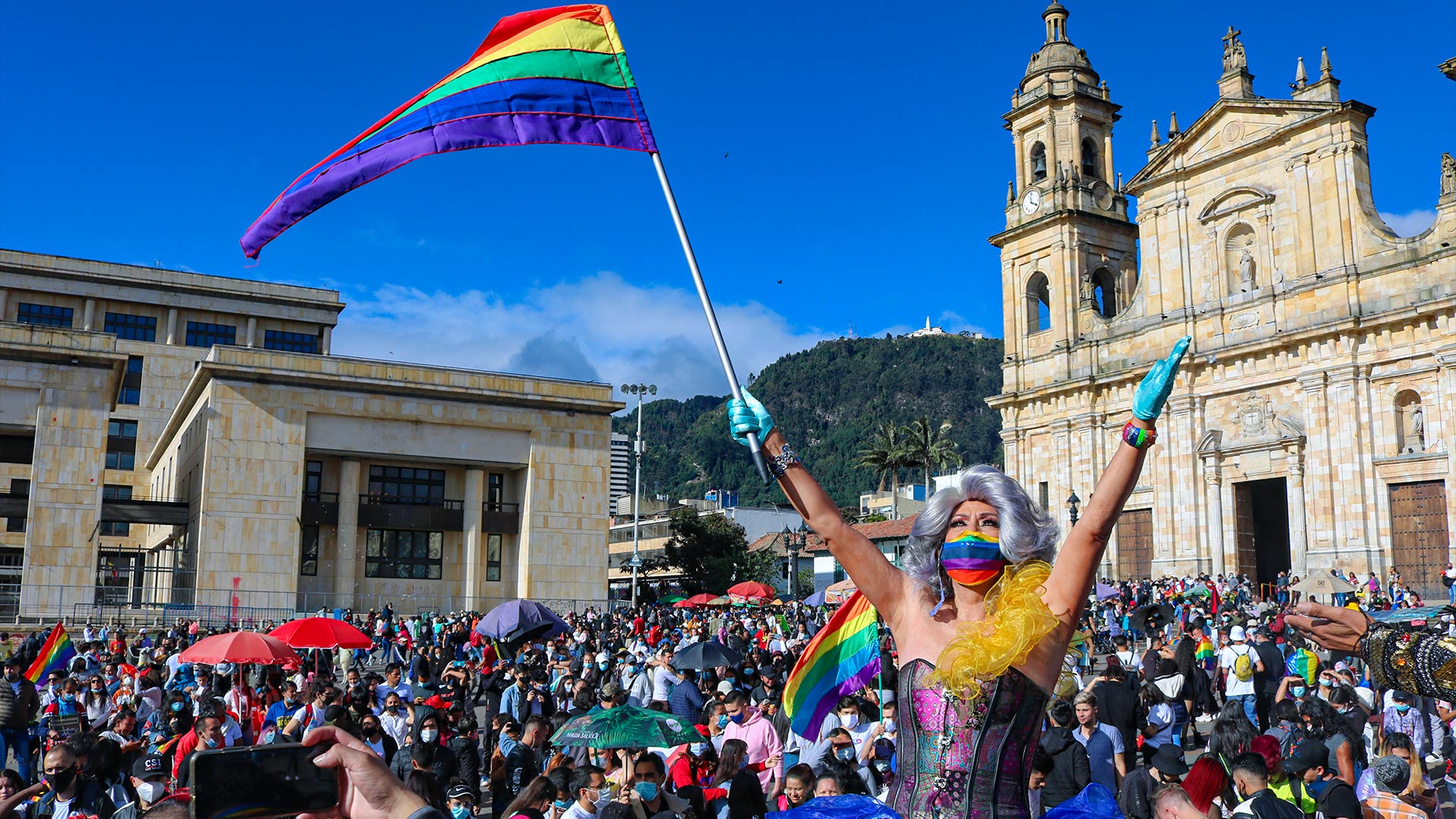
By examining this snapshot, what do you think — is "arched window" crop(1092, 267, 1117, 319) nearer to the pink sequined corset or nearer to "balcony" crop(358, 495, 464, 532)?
"balcony" crop(358, 495, 464, 532)

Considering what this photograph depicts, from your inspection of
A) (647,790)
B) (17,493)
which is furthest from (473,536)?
(647,790)

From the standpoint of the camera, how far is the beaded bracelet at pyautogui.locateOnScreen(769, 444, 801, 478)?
3.48 m

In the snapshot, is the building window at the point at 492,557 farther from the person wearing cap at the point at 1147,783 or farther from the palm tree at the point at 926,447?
the person wearing cap at the point at 1147,783

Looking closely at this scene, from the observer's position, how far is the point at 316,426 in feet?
137

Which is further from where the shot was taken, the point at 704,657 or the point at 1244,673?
the point at 704,657

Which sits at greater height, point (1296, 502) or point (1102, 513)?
point (1296, 502)

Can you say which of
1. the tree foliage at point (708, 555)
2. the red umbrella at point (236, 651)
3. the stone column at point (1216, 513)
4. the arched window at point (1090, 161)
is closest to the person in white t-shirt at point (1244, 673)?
the red umbrella at point (236, 651)

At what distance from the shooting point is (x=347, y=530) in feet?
141

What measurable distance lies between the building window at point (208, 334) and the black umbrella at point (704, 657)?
52.8m

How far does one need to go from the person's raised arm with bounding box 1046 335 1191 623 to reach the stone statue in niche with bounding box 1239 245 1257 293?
119 ft

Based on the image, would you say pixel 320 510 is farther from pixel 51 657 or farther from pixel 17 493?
pixel 51 657

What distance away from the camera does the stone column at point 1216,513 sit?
36031 millimetres

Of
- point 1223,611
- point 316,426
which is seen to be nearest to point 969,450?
point 316,426

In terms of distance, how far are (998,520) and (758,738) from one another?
7379 mm
